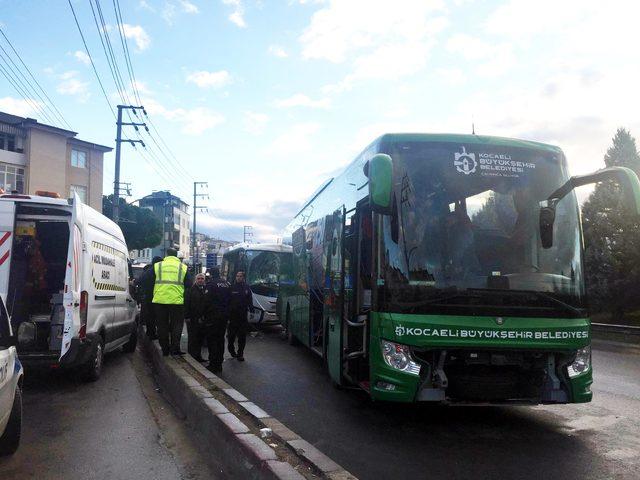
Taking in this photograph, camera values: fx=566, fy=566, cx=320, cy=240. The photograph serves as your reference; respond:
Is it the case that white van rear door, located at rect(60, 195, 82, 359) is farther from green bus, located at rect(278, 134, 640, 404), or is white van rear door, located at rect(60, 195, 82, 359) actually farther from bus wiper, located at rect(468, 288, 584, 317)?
bus wiper, located at rect(468, 288, 584, 317)

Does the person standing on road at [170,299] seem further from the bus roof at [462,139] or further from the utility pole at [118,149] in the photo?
the utility pole at [118,149]

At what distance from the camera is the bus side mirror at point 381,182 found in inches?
212

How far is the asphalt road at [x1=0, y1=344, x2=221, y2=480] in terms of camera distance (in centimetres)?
460

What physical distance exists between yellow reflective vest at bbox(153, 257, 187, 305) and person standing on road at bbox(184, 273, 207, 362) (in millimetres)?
439

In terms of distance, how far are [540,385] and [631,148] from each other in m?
31.7

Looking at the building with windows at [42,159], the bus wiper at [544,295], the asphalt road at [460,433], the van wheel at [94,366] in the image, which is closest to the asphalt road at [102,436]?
the van wheel at [94,366]

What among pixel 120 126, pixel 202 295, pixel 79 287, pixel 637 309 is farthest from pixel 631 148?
pixel 79 287

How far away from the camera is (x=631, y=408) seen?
7191 millimetres

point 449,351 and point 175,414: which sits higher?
point 449,351

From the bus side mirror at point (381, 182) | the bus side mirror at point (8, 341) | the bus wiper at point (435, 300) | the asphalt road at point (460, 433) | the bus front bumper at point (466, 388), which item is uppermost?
the bus side mirror at point (381, 182)

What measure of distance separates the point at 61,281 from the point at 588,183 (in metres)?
8.66

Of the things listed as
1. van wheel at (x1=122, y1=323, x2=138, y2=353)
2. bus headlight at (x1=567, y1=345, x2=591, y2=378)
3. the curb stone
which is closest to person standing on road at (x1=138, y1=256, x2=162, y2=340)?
van wheel at (x1=122, y1=323, x2=138, y2=353)

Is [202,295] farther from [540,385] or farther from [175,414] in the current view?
[540,385]

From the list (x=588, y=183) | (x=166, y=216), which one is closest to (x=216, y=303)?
(x=588, y=183)
